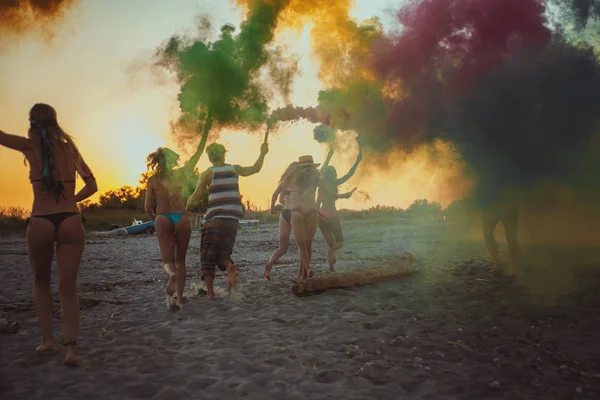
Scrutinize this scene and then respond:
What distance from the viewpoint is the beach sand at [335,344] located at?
3.94m

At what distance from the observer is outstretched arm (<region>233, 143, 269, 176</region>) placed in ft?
26.3

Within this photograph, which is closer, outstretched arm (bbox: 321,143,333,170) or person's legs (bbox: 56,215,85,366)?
person's legs (bbox: 56,215,85,366)

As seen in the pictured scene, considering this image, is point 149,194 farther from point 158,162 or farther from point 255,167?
point 255,167

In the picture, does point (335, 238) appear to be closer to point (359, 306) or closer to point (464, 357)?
point (359, 306)

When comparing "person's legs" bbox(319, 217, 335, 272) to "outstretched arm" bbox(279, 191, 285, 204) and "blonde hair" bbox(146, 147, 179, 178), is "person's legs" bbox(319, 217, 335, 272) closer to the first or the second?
"outstretched arm" bbox(279, 191, 285, 204)

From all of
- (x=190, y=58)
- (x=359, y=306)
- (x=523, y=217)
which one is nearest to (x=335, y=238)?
(x=359, y=306)

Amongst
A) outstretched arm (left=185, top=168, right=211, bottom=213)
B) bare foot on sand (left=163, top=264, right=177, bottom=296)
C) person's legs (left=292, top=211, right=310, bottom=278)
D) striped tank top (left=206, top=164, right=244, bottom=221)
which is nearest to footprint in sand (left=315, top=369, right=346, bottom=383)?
bare foot on sand (left=163, top=264, right=177, bottom=296)

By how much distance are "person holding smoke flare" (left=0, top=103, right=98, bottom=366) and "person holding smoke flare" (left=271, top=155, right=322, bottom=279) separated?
448 cm

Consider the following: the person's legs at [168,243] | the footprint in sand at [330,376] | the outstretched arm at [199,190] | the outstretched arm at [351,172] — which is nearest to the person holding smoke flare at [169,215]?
the person's legs at [168,243]

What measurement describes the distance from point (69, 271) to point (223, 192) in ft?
10.4

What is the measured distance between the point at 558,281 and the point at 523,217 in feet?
20.0

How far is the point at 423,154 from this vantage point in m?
11.7

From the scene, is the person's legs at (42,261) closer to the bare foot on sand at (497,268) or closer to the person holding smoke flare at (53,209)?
the person holding smoke flare at (53,209)

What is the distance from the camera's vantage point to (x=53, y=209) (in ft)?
14.4
